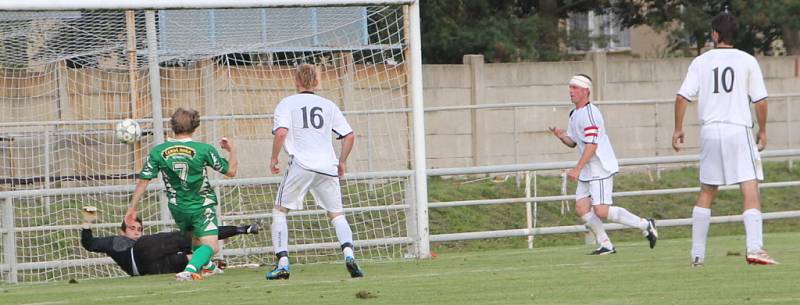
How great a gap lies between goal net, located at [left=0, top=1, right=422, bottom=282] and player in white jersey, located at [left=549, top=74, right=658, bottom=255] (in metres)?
1.72

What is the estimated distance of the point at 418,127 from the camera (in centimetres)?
1543

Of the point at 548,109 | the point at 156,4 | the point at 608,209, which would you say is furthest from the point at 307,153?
the point at 548,109

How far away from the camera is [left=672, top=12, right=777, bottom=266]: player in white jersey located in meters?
11.7

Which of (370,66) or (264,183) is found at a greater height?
(370,66)

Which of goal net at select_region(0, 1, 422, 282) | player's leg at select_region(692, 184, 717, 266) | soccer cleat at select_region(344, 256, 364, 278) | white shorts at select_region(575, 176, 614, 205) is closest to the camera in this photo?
player's leg at select_region(692, 184, 717, 266)

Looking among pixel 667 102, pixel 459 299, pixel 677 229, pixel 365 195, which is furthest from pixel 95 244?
pixel 667 102

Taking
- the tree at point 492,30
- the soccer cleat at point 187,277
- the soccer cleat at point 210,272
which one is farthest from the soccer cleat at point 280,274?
the tree at point 492,30

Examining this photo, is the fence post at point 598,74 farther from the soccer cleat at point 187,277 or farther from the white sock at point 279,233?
the soccer cleat at point 187,277

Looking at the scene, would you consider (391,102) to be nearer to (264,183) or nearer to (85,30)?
(264,183)

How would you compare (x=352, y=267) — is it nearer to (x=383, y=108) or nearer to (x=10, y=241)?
(x=10, y=241)

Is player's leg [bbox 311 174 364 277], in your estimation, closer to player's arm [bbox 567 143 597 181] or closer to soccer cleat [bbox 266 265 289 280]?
soccer cleat [bbox 266 265 289 280]

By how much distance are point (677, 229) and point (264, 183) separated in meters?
9.23

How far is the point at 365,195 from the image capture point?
57.3ft

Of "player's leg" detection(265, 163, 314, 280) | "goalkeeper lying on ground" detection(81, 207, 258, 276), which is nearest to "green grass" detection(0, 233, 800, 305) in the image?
"player's leg" detection(265, 163, 314, 280)
